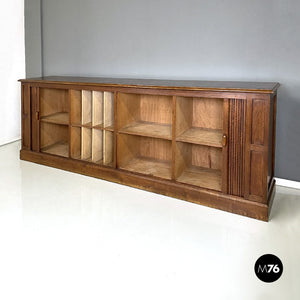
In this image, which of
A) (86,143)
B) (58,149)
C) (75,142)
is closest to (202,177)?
(86,143)

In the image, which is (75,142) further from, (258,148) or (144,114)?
(258,148)

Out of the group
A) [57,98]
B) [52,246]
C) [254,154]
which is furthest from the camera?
[57,98]

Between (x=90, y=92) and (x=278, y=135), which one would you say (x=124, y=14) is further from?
(x=278, y=135)

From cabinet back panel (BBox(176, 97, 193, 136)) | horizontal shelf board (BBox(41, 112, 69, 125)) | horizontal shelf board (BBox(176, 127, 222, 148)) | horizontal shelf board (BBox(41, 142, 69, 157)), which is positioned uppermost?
cabinet back panel (BBox(176, 97, 193, 136))

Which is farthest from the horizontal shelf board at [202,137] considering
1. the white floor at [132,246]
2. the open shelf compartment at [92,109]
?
the open shelf compartment at [92,109]

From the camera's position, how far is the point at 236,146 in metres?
2.40

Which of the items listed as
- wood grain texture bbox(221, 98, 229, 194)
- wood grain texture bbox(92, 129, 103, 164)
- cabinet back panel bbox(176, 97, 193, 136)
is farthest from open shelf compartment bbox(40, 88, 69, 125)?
wood grain texture bbox(221, 98, 229, 194)

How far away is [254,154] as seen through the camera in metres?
2.34

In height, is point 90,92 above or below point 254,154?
above

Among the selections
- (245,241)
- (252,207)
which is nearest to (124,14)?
(252,207)

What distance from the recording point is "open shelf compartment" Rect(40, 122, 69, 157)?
3474mm

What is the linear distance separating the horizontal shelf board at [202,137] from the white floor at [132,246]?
0.45 metres

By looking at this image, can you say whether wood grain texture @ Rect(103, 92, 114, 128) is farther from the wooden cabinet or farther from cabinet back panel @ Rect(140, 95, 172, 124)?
cabinet back panel @ Rect(140, 95, 172, 124)

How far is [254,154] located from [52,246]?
1.37 meters
